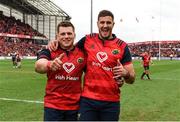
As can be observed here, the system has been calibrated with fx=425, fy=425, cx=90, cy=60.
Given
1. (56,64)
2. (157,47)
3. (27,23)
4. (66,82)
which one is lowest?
(157,47)

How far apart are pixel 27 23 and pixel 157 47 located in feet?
147

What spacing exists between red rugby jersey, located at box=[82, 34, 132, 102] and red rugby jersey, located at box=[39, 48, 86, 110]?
5.9 inches

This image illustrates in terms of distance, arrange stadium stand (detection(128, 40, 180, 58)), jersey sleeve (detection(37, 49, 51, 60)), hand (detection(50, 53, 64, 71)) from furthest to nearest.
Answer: stadium stand (detection(128, 40, 180, 58))
jersey sleeve (detection(37, 49, 51, 60))
hand (detection(50, 53, 64, 71))

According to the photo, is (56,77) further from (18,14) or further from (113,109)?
(18,14)

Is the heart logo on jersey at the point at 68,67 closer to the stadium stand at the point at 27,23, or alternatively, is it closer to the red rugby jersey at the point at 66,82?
the red rugby jersey at the point at 66,82

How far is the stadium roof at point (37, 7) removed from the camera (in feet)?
254

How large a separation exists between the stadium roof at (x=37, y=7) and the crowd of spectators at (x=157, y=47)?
33.4 m

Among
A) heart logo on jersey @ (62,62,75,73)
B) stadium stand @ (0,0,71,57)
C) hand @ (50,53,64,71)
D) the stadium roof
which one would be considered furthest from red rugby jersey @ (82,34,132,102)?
the stadium roof

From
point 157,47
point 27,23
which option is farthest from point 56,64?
point 157,47

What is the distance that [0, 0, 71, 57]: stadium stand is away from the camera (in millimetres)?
77000

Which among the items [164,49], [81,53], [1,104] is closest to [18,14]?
[164,49]

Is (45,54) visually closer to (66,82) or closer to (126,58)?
(66,82)

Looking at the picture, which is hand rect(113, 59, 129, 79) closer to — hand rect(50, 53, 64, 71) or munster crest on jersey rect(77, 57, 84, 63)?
munster crest on jersey rect(77, 57, 84, 63)

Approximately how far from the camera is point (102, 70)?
5.91 m
